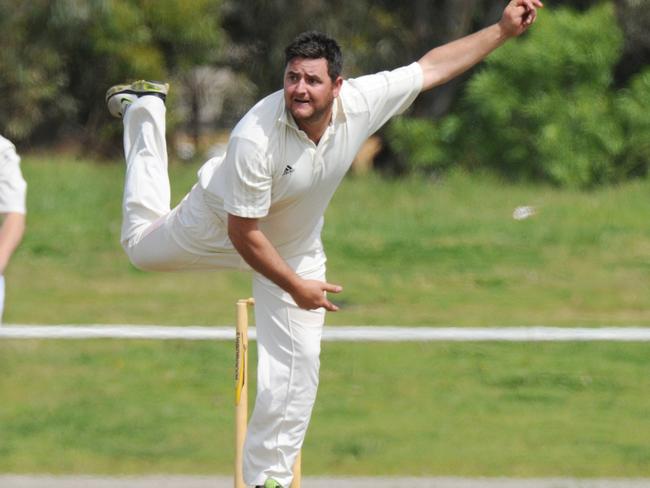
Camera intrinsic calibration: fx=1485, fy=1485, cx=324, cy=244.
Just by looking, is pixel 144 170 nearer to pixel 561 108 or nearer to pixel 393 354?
pixel 393 354

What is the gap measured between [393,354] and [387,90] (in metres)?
4.02

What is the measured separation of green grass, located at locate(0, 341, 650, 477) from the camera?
24.5 feet

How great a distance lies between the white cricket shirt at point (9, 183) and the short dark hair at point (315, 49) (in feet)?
3.58

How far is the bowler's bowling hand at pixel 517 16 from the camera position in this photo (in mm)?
5863

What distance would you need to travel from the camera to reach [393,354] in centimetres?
971

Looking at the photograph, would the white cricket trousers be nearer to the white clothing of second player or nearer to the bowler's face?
the white clothing of second player

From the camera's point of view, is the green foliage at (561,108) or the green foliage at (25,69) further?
the green foliage at (25,69)

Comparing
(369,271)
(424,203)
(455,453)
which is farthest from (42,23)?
(455,453)

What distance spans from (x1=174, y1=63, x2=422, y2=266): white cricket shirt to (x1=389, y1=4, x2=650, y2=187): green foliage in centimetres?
977

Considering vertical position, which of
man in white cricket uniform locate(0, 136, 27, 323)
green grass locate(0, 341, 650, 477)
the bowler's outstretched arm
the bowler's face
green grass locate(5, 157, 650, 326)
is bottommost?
green grass locate(0, 341, 650, 477)

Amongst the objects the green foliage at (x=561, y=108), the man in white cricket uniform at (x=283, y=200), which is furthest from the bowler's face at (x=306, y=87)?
the green foliage at (x=561, y=108)

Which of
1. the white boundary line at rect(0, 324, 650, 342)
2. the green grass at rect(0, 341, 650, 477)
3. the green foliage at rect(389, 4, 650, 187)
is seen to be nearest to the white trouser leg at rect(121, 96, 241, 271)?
the green grass at rect(0, 341, 650, 477)

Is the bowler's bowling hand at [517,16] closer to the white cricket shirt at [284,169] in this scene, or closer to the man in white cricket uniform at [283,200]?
the man in white cricket uniform at [283,200]

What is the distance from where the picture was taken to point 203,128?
29.0 meters
